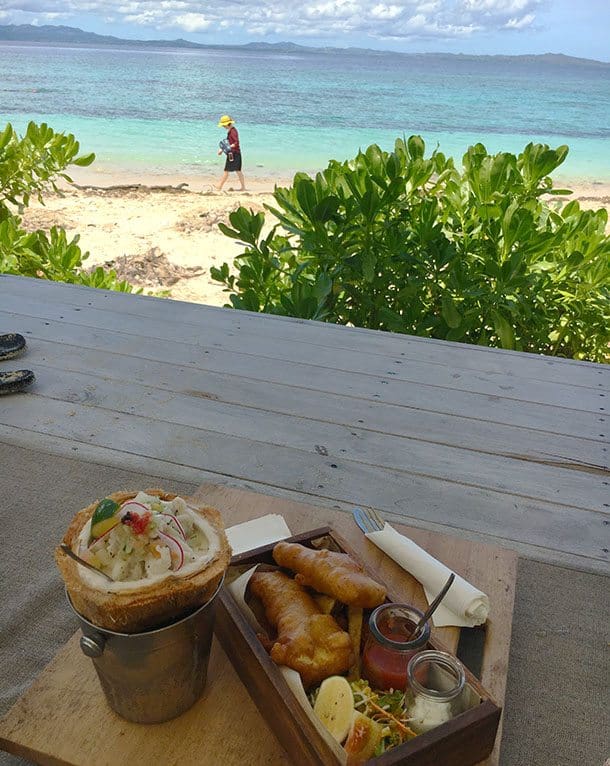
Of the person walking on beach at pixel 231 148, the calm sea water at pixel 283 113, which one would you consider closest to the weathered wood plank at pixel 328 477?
the person walking on beach at pixel 231 148

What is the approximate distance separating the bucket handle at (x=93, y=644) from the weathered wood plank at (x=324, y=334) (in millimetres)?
1621

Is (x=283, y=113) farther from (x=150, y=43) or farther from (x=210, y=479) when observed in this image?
(x=150, y=43)

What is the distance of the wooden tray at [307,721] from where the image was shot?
676 millimetres

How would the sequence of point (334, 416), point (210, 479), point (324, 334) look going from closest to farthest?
1. point (210, 479)
2. point (334, 416)
3. point (324, 334)

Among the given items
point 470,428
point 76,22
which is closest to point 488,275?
point 470,428

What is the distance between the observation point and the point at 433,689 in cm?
73

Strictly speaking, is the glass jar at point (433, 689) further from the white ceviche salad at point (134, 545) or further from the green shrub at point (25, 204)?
the green shrub at point (25, 204)

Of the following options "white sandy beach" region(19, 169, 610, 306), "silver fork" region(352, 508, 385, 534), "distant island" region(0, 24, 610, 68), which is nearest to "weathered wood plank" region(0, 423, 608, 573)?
"silver fork" region(352, 508, 385, 534)

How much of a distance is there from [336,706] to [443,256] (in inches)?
88.7

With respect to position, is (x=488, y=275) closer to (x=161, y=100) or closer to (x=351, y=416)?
(x=351, y=416)

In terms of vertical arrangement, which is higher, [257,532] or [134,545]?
[134,545]

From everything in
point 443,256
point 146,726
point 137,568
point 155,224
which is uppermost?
point 137,568

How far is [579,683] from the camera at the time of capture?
1037mm

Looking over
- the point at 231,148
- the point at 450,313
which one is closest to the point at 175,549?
the point at 450,313
